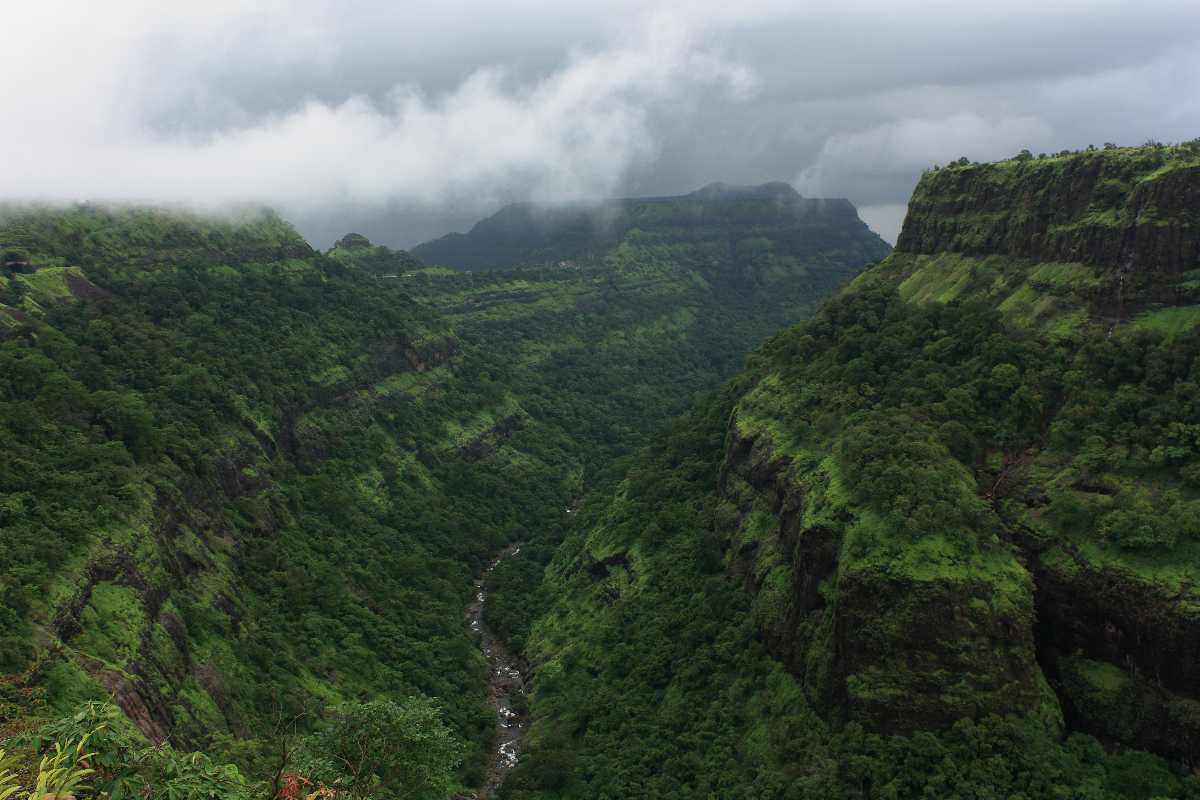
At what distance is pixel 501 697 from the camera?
253 ft

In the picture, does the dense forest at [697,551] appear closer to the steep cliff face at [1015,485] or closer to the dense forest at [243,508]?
the steep cliff face at [1015,485]

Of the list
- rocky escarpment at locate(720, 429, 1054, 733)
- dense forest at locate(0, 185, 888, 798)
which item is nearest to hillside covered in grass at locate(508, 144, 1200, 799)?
rocky escarpment at locate(720, 429, 1054, 733)

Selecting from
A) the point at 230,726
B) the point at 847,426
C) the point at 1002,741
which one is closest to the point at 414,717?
the point at 230,726

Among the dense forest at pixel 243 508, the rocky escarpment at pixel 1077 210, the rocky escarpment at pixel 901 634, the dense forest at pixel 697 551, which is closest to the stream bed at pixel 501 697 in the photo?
the dense forest at pixel 697 551

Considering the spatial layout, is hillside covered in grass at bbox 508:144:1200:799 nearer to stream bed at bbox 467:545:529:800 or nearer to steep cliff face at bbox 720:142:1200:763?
steep cliff face at bbox 720:142:1200:763

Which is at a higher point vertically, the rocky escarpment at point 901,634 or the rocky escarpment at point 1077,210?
the rocky escarpment at point 1077,210

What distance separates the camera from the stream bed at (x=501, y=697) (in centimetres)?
6562

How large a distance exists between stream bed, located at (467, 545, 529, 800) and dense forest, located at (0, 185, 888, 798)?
5.93ft

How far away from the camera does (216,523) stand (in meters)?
70.6

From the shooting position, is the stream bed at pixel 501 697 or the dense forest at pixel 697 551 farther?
the stream bed at pixel 501 697

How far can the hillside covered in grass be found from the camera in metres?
41.8

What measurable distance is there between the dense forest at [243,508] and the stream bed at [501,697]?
1.81m

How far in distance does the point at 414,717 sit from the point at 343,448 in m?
70.8

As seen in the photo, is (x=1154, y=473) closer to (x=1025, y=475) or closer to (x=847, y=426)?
(x=1025, y=475)
